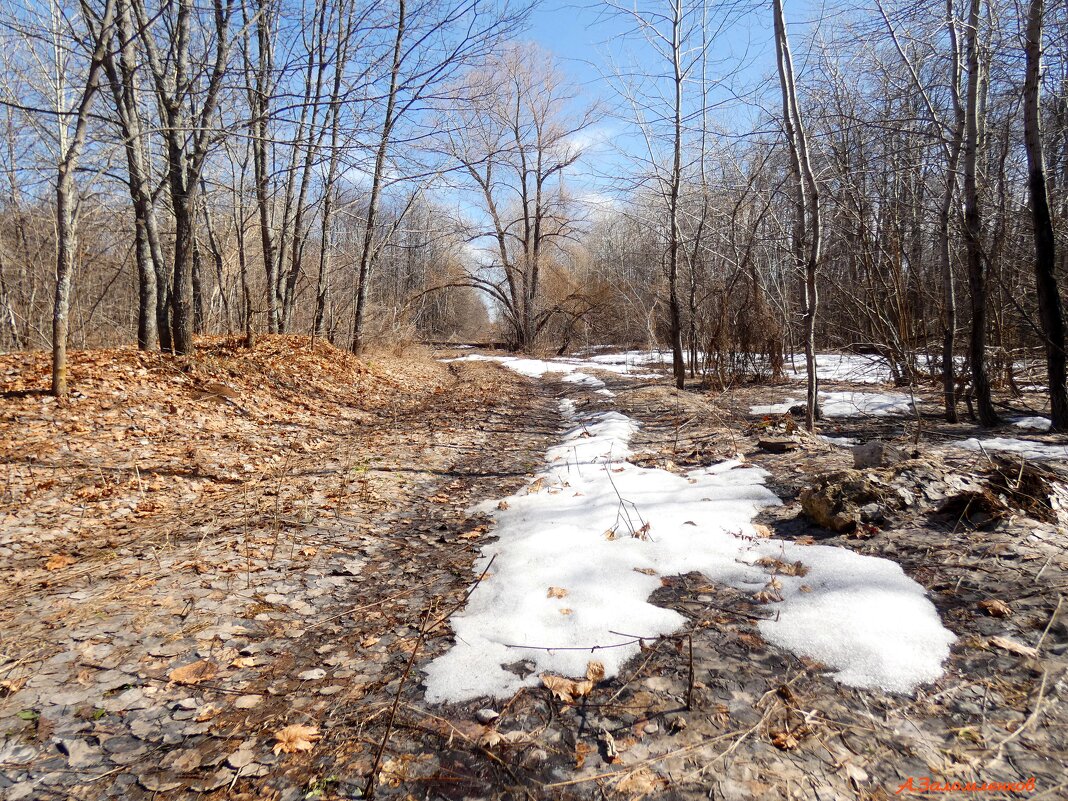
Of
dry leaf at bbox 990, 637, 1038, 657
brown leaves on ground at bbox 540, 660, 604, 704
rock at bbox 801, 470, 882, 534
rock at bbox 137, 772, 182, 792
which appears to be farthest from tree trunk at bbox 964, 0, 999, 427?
rock at bbox 137, 772, 182, 792

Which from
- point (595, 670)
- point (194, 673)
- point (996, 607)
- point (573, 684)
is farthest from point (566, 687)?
point (996, 607)

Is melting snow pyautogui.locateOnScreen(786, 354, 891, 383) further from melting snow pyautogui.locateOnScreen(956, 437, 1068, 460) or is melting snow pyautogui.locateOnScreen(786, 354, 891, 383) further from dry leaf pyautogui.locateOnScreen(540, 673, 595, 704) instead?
dry leaf pyautogui.locateOnScreen(540, 673, 595, 704)

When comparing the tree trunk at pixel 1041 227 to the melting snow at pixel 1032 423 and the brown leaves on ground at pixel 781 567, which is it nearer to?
the melting snow at pixel 1032 423

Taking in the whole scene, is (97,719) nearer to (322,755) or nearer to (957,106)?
(322,755)

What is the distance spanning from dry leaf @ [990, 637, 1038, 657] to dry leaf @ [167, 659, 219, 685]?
313 cm

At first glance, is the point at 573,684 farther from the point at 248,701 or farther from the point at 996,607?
the point at 996,607

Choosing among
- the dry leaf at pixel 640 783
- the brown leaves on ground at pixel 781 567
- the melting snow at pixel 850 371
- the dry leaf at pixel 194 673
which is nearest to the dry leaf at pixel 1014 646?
the brown leaves on ground at pixel 781 567

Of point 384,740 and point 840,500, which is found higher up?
point 840,500

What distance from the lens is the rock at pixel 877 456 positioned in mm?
3725

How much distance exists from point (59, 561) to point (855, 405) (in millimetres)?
8720

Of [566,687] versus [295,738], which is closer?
[295,738]

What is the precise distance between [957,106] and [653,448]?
17.2ft

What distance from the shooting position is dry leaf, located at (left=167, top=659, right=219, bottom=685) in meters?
2.20

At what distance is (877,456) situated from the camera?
3789 millimetres
